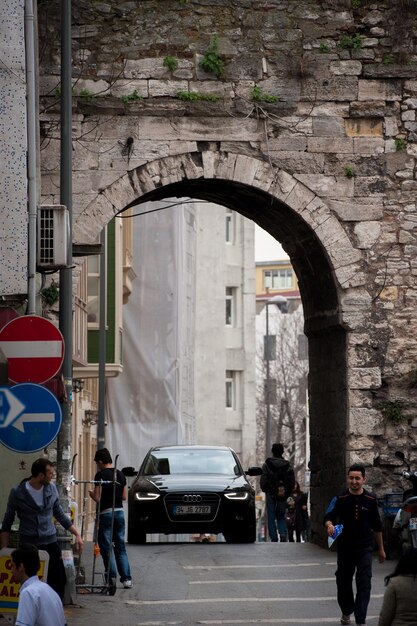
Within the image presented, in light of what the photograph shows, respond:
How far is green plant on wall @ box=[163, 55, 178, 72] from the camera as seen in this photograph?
61.5ft

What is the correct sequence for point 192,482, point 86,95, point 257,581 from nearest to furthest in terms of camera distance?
point 257,581
point 86,95
point 192,482

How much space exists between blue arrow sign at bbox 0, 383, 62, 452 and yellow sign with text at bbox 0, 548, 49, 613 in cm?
82

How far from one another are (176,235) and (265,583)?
24577mm

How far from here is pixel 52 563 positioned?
1162cm

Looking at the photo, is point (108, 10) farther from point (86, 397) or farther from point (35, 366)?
point (86, 397)

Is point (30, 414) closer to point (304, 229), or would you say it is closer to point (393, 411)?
point (393, 411)

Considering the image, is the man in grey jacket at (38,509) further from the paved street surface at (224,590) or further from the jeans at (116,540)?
the jeans at (116,540)

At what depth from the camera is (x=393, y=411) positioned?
19.0 m

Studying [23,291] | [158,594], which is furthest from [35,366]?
[158,594]

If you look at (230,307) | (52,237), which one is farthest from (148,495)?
(230,307)

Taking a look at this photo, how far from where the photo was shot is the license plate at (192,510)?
19.4m

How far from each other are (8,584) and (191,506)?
8297 mm

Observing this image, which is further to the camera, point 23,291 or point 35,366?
point 23,291

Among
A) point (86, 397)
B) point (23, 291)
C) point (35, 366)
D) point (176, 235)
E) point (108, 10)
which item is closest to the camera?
point (35, 366)
